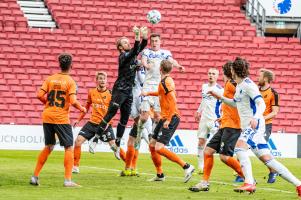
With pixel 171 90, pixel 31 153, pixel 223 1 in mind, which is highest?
pixel 223 1

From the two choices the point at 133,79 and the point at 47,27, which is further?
the point at 47,27

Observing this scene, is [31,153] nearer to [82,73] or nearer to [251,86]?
[82,73]

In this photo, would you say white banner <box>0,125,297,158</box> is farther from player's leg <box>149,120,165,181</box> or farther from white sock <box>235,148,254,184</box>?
white sock <box>235,148,254,184</box>

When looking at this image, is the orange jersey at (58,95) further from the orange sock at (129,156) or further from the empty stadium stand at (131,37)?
the empty stadium stand at (131,37)

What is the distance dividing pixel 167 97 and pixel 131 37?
20191mm

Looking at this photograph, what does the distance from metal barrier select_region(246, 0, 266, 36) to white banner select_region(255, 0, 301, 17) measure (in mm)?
398

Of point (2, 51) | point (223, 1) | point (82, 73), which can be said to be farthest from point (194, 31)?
point (2, 51)

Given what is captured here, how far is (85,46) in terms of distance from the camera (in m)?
34.6

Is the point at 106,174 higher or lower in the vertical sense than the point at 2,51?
lower

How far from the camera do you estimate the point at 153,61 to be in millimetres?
17781

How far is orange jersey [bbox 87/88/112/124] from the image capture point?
60.4 ft

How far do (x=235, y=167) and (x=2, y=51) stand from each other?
20.9 meters

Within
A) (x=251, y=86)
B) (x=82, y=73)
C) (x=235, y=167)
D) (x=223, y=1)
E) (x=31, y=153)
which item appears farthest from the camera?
(x=223, y=1)

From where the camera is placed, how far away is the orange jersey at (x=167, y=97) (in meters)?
15.2
